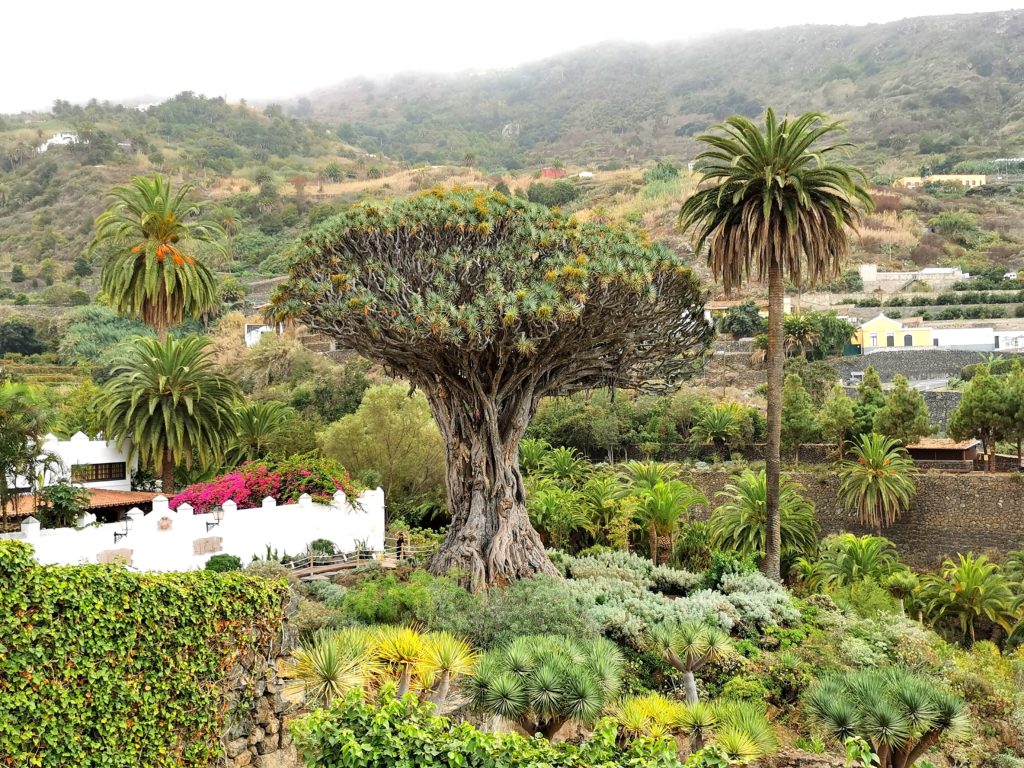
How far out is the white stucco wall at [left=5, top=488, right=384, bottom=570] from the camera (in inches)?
641

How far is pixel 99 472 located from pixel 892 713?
20819 millimetres

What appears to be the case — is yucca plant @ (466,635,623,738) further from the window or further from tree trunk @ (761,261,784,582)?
the window

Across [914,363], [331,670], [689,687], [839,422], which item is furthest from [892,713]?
[914,363]

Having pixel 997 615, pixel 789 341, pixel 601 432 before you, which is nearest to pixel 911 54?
pixel 789 341

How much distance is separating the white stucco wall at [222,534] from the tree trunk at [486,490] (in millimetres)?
3081

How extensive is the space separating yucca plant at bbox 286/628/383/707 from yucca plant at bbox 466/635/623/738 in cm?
125

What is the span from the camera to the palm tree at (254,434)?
28.5m

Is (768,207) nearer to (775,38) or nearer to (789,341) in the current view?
(789,341)

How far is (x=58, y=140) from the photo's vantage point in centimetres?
10981

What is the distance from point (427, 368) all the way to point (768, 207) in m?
7.69

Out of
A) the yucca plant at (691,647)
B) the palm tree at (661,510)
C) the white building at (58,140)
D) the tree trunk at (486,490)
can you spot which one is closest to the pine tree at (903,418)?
the palm tree at (661,510)

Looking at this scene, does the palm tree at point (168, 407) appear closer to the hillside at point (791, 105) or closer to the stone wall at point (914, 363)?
the stone wall at point (914, 363)

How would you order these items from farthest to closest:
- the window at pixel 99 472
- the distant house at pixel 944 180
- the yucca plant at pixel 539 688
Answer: the distant house at pixel 944 180 < the window at pixel 99 472 < the yucca plant at pixel 539 688

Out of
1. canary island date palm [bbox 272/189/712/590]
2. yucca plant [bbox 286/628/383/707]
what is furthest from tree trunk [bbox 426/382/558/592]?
yucca plant [bbox 286/628/383/707]
